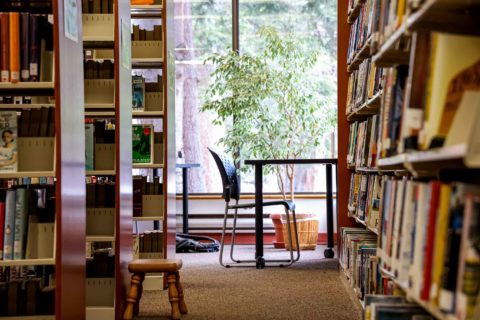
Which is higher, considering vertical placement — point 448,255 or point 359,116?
point 359,116

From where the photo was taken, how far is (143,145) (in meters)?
5.19

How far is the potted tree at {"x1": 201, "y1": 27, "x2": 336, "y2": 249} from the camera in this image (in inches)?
299

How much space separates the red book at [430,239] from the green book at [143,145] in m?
3.56

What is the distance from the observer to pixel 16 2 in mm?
3045

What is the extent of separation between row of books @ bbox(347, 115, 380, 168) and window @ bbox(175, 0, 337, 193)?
326 centimetres

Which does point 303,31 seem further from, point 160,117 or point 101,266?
point 101,266

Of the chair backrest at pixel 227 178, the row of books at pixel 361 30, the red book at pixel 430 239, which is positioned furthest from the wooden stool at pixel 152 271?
the red book at pixel 430 239

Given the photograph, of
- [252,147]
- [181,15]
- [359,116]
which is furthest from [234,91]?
[359,116]

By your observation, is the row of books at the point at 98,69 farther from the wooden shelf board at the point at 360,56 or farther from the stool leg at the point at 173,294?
the wooden shelf board at the point at 360,56

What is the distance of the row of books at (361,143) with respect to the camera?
161 inches

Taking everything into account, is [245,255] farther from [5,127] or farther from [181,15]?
[5,127]

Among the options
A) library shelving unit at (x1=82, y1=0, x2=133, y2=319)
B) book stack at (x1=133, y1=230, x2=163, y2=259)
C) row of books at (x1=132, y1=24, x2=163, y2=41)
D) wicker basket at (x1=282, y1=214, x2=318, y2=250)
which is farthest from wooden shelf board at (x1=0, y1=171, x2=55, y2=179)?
wicker basket at (x1=282, y1=214, x2=318, y2=250)

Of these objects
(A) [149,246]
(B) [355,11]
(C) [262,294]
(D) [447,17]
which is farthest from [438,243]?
(A) [149,246]

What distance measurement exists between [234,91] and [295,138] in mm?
811
